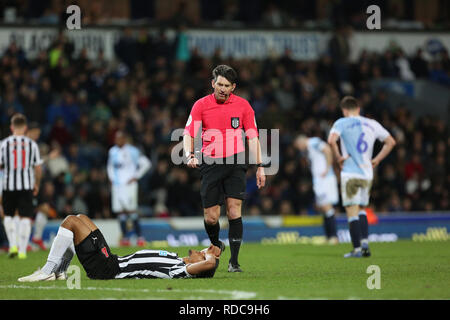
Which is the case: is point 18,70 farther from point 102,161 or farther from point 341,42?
point 341,42

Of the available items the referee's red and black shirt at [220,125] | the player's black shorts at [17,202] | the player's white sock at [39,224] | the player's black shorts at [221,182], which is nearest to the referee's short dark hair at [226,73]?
the referee's red and black shirt at [220,125]

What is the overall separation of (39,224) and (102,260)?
340 inches

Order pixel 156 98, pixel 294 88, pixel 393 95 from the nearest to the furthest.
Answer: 1. pixel 156 98
2. pixel 294 88
3. pixel 393 95

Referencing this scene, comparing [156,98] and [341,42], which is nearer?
[156,98]

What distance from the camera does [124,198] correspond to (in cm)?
1805

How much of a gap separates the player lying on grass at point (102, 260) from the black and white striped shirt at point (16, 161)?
532 cm

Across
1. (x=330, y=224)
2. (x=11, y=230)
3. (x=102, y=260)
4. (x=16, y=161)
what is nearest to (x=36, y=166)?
(x=16, y=161)

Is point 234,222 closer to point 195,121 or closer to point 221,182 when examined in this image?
point 221,182

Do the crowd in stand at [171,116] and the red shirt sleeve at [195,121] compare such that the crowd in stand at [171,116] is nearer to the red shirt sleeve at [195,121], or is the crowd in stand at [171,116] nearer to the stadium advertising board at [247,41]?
the stadium advertising board at [247,41]

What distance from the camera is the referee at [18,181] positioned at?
560 inches

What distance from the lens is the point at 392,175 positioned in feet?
72.9

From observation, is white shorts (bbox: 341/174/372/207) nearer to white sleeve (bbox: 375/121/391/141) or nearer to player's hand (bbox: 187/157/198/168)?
white sleeve (bbox: 375/121/391/141)
